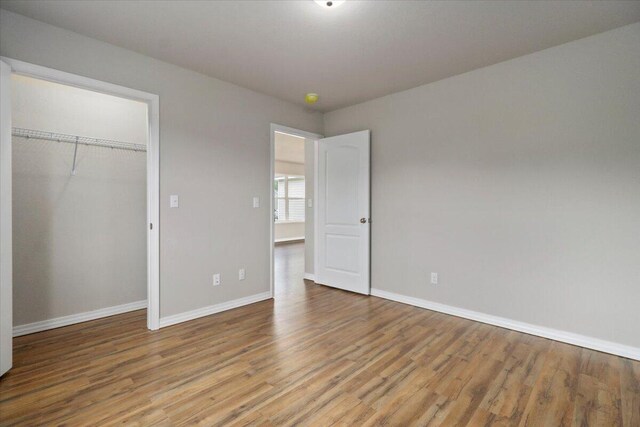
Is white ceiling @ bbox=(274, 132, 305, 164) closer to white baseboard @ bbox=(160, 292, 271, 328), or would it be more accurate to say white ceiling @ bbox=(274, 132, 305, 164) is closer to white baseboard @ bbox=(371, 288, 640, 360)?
white baseboard @ bbox=(160, 292, 271, 328)

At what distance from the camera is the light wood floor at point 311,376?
5.86 feet

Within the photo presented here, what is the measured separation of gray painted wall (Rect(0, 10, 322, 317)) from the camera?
2686 mm

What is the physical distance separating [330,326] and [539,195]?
7.47 feet

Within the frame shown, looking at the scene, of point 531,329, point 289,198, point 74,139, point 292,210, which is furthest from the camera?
point 292,210

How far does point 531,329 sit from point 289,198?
24.3 feet

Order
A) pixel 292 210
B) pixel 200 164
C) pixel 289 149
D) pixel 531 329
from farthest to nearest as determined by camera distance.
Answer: pixel 292 210, pixel 289 149, pixel 200 164, pixel 531 329

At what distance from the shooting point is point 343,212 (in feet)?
14.2

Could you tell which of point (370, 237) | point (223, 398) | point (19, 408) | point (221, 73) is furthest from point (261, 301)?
point (221, 73)

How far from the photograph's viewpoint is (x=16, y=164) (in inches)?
111

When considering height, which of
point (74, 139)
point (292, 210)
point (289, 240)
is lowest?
point (289, 240)

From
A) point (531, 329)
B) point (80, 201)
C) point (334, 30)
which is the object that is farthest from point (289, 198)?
point (531, 329)

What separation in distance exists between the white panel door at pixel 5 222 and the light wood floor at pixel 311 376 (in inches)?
9.6

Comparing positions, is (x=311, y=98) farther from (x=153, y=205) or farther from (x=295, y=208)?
(x=295, y=208)

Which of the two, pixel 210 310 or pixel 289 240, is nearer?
pixel 210 310
